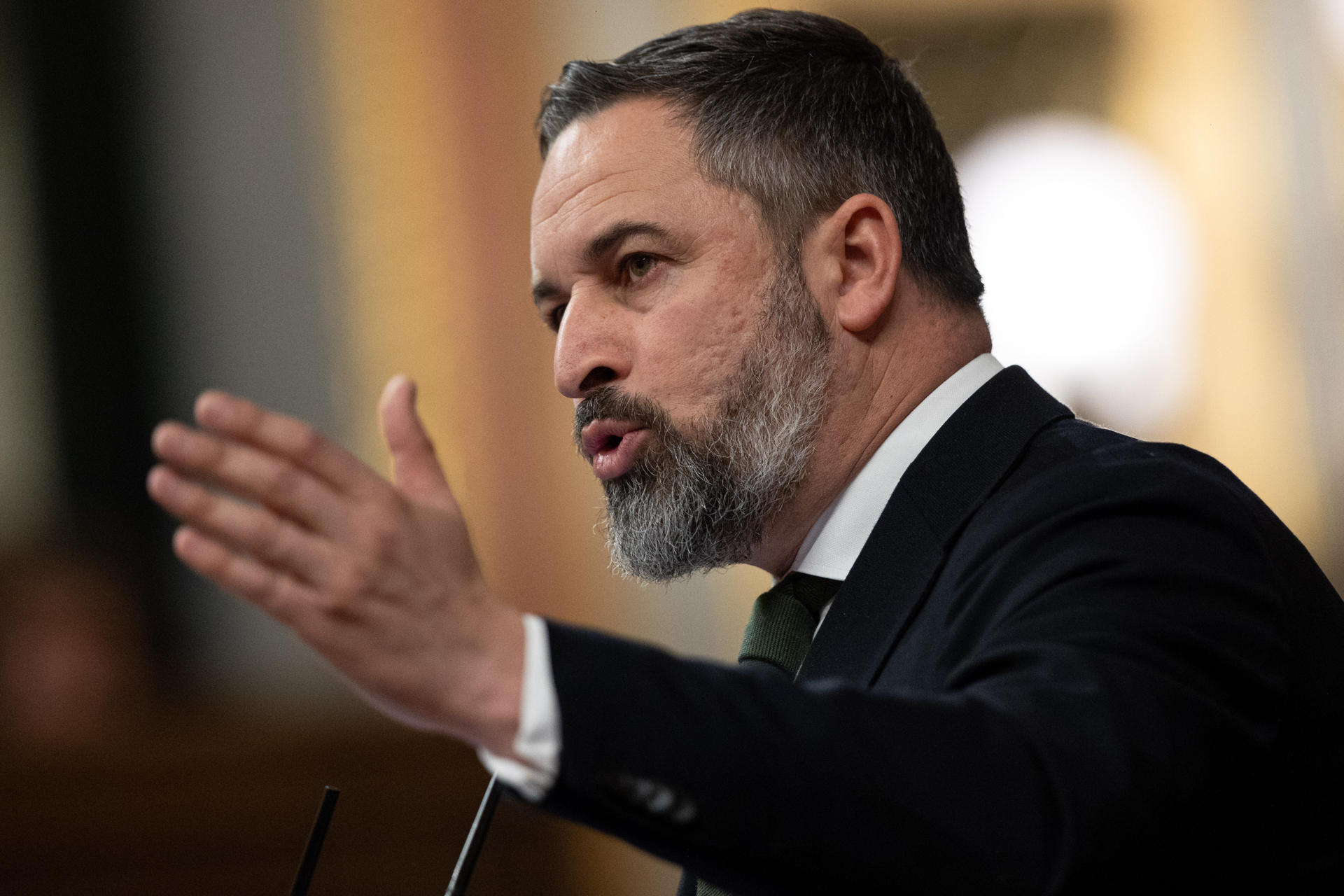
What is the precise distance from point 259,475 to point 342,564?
7cm

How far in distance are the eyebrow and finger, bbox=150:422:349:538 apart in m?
0.94

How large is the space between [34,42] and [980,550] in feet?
13.0

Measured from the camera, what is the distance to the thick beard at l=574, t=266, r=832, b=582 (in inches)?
62.1

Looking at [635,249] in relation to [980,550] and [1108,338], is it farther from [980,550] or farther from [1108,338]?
[1108,338]

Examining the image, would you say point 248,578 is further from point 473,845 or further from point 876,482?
point 876,482

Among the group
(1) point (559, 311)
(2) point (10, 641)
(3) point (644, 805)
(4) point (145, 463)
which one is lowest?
(2) point (10, 641)

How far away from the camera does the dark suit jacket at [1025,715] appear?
0.77m

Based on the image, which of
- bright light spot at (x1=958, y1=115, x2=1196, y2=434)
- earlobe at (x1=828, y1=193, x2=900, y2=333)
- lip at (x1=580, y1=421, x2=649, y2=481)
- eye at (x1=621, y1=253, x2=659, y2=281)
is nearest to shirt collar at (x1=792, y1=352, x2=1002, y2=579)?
earlobe at (x1=828, y1=193, x2=900, y2=333)

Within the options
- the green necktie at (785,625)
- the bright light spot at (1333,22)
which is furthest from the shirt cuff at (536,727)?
the bright light spot at (1333,22)

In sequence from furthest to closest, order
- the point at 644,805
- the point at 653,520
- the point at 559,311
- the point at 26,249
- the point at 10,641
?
the point at 26,249 < the point at 10,641 < the point at 559,311 < the point at 653,520 < the point at 644,805

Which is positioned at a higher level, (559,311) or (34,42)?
(34,42)

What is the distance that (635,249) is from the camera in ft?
5.33

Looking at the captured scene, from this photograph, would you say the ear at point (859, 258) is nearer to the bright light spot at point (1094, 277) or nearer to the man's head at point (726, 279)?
the man's head at point (726, 279)

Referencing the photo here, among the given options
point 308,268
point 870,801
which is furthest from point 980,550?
→ point 308,268
